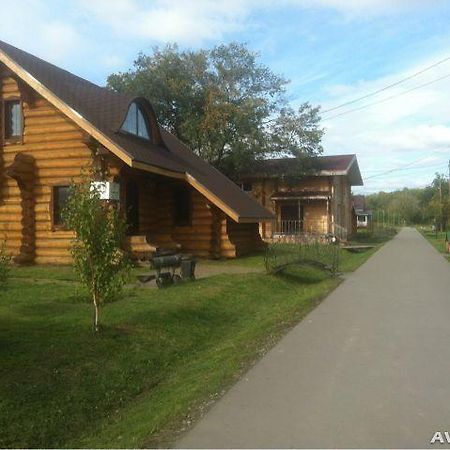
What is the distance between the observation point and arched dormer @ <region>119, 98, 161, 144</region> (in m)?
18.6

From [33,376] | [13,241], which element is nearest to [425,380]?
[33,376]

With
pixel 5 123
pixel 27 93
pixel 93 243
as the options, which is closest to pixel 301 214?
pixel 5 123

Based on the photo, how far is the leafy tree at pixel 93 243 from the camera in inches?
327

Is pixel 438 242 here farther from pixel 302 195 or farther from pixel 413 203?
pixel 413 203

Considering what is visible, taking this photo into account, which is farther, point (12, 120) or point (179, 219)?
point (179, 219)

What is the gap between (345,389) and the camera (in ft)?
19.7

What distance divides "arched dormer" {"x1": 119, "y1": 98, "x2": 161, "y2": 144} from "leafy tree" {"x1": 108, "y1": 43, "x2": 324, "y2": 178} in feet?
34.8

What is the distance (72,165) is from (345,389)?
12.8 meters

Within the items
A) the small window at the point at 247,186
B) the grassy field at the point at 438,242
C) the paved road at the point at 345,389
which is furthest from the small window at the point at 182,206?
the small window at the point at 247,186

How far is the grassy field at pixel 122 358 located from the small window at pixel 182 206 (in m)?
8.32

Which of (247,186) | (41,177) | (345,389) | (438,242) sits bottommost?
(345,389)

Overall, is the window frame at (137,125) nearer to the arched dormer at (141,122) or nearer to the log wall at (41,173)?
the arched dormer at (141,122)

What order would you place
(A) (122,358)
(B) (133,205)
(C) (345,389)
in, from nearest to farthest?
(C) (345,389), (A) (122,358), (B) (133,205)

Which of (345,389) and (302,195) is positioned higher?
(302,195)
